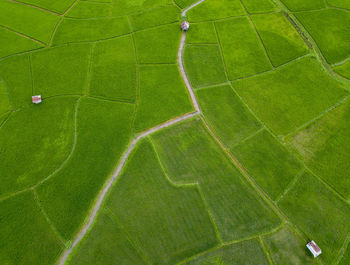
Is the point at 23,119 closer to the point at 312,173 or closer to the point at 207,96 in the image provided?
the point at 207,96

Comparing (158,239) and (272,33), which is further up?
(272,33)

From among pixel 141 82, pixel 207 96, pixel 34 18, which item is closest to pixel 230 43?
pixel 207 96

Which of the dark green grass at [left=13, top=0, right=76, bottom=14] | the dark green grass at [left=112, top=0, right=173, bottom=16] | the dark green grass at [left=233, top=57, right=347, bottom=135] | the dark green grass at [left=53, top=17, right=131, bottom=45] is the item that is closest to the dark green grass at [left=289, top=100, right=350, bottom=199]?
the dark green grass at [left=233, top=57, right=347, bottom=135]

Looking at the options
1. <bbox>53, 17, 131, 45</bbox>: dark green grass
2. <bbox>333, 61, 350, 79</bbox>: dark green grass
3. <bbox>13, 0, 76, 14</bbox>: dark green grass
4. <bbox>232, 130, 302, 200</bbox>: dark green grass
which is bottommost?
<bbox>232, 130, 302, 200</bbox>: dark green grass

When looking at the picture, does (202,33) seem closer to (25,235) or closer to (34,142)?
(34,142)

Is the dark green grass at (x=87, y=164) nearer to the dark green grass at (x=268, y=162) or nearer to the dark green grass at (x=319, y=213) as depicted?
the dark green grass at (x=268, y=162)

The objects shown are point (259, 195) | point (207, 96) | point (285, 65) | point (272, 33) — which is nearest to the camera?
point (259, 195)

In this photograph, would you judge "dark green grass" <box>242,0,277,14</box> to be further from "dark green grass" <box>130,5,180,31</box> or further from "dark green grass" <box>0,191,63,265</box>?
"dark green grass" <box>0,191,63,265</box>
